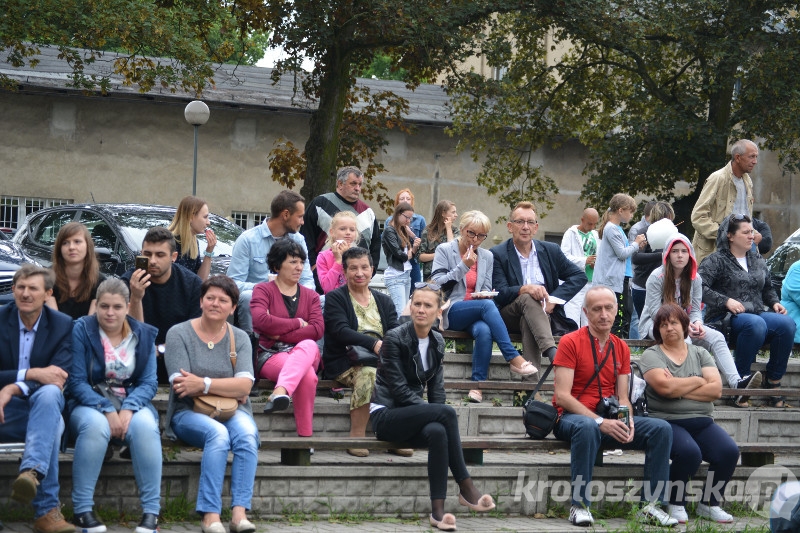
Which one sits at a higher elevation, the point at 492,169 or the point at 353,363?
the point at 492,169

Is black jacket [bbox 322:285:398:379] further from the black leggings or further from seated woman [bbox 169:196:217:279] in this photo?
seated woman [bbox 169:196:217:279]

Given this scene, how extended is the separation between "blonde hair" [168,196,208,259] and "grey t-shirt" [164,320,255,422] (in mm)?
2146

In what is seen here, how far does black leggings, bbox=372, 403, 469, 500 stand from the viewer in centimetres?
786

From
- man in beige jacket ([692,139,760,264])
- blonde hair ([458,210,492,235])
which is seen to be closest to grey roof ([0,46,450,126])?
man in beige jacket ([692,139,760,264])

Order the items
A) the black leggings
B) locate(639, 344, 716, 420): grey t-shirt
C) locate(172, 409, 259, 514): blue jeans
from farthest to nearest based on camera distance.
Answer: locate(639, 344, 716, 420): grey t-shirt < the black leggings < locate(172, 409, 259, 514): blue jeans

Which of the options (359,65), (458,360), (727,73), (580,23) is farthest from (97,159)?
(458,360)

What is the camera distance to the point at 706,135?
25.2 meters

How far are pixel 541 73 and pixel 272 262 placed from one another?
1904 centimetres

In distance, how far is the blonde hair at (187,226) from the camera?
991 cm

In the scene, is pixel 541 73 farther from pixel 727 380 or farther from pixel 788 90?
pixel 727 380

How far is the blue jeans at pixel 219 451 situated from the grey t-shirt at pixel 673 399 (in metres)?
3.22

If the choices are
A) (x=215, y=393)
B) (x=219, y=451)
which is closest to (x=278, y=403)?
(x=215, y=393)

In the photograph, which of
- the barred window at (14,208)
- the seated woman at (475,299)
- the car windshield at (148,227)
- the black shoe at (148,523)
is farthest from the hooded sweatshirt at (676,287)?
the barred window at (14,208)

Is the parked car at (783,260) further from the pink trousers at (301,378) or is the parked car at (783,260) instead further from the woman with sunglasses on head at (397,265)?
the pink trousers at (301,378)
